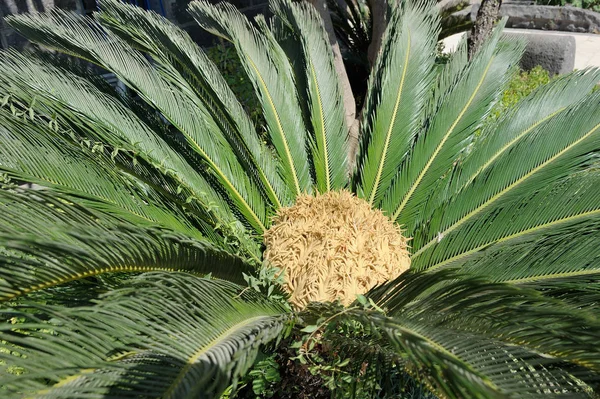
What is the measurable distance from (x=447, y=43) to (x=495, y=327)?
30.7ft

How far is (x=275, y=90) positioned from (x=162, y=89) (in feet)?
2.53

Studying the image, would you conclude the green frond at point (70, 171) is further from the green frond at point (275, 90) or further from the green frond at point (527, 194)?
the green frond at point (527, 194)

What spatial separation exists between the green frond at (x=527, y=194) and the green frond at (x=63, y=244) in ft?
5.02

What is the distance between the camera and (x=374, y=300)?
2178mm

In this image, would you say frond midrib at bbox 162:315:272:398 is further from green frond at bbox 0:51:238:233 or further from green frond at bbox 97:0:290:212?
green frond at bbox 97:0:290:212

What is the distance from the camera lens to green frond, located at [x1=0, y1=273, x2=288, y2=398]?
1386mm

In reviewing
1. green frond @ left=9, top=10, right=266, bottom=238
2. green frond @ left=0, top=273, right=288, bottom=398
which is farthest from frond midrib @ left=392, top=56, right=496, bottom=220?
green frond @ left=0, top=273, right=288, bottom=398

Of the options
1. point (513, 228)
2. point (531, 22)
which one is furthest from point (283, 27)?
point (531, 22)

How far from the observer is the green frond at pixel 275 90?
3516 millimetres

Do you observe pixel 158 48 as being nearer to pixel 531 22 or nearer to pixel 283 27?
pixel 283 27

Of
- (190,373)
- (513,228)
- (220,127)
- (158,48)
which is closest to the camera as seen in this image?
(190,373)

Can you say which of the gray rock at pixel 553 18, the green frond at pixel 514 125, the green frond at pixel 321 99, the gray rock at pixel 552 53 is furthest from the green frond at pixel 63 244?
the gray rock at pixel 553 18

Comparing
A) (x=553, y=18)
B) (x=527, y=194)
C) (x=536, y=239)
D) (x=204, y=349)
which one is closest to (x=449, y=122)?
(x=527, y=194)

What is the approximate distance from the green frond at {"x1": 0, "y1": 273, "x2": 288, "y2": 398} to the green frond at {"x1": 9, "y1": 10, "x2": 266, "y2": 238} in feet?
4.36
